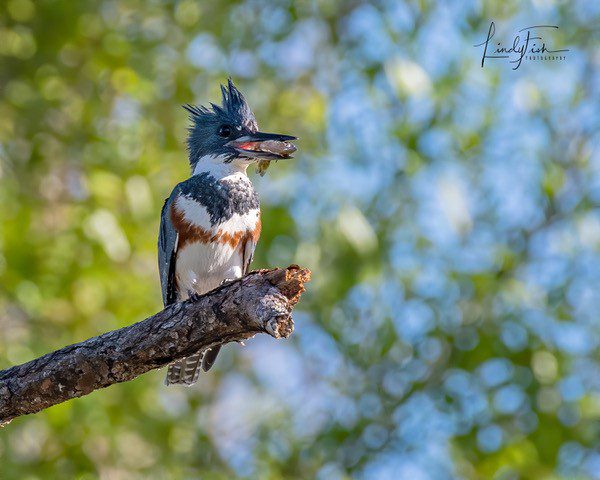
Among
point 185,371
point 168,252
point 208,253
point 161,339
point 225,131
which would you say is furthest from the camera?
point 225,131

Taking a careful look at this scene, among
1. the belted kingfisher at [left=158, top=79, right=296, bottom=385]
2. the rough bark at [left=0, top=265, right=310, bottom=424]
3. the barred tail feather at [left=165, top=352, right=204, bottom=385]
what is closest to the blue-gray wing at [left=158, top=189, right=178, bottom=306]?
the belted kingfisher at [left=158, top=79, right=296, bottom=385]

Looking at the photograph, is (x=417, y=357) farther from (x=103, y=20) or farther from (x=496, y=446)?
(x=103, y=20)

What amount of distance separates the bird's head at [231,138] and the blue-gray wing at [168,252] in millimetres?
291

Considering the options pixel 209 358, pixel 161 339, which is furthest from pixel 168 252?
pixel 161 339

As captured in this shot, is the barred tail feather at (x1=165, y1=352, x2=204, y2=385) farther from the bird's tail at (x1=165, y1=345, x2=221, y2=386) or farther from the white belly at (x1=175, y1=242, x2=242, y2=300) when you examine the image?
the white belly at (x1=175, y1=242, x2=242, y2=300)

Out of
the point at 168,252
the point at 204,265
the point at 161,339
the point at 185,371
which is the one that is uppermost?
the point at 168,252

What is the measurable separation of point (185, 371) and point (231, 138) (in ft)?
3.29

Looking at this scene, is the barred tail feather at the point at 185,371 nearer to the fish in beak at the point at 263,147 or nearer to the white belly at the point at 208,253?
the white belly at the point at 208,253

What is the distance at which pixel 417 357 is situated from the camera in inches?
202

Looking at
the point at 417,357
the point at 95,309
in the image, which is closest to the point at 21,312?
the point at 95,309

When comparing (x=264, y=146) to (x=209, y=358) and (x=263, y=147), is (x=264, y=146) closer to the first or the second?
(x=263, y=147)

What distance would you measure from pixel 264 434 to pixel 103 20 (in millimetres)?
2429

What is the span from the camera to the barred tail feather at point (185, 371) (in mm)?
3965

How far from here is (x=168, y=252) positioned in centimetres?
386
